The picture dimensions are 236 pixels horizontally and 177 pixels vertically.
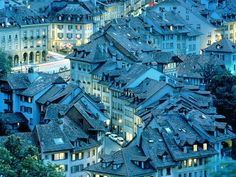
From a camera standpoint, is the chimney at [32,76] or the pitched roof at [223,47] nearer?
the chimney at [32,76]

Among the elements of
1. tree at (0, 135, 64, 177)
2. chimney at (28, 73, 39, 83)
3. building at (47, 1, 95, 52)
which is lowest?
tree at (0, 135, 64, 177)

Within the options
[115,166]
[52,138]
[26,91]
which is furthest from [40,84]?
[115,166]

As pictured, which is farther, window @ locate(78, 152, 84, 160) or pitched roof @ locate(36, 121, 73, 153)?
window @ locate(78, 152, 84, 160)

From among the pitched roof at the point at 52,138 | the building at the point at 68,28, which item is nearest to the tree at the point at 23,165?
the pitched roof at the point at 52,138

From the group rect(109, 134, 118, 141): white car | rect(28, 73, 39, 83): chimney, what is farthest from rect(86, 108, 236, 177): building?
rect(28, 73, 39, 83): chimney

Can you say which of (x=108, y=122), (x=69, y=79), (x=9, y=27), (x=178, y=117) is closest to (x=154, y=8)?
(x=9, y=27)

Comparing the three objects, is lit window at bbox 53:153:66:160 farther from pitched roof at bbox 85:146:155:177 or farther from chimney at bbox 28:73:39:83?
chimney at bbox 28:73:39:83

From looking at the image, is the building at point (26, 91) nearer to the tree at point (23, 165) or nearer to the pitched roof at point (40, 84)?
the pitched roof at point (40, 84)
